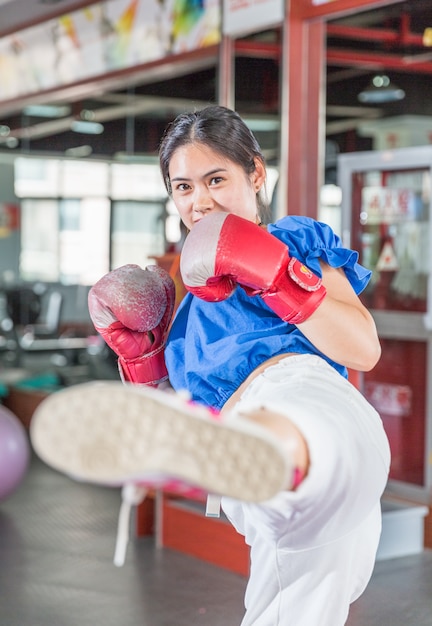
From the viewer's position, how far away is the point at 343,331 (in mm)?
1981

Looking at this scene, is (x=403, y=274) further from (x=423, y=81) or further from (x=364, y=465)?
(x=364, y=465)

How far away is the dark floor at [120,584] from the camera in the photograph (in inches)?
138

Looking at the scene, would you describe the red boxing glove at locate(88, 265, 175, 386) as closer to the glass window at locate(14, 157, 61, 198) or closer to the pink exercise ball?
the pink exercise ball

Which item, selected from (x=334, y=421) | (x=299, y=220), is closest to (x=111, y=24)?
(x=299, y=220)

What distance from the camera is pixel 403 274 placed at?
5.12 meters

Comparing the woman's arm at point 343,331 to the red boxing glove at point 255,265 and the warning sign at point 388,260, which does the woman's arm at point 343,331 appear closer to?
the red boxing glove at point 255,265

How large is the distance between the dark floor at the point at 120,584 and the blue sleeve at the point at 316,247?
1745mm

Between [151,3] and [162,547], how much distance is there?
3.38 meters

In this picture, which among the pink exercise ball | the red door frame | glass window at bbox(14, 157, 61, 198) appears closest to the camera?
the pink exercise ball

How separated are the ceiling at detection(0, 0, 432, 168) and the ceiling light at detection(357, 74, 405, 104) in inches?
1.8

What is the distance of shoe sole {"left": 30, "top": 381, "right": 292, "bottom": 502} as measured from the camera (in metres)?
1.51

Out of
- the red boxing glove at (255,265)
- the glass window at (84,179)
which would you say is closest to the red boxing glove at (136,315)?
the red boxing glove at (255,265)

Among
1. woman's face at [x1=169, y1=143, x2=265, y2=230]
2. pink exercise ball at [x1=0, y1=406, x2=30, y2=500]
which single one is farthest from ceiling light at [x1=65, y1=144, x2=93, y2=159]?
woman's face at [x1=169, y1=143, x2=265, y2=230]

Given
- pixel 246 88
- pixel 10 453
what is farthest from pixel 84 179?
pixel 10 453
